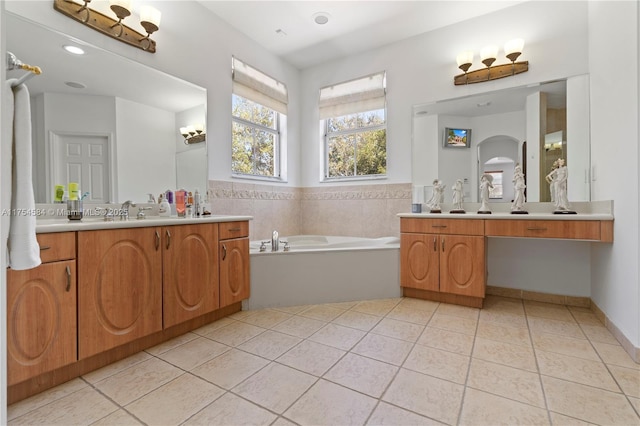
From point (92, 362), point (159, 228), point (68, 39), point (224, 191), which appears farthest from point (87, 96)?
point (92, 362)

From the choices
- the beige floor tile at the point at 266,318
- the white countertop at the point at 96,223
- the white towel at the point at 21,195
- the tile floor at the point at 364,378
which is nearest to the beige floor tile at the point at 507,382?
the tile floor at the point at 364,378

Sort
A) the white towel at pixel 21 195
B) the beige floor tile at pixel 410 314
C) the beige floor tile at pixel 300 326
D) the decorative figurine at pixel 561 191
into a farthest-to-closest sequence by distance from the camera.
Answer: the decorative figurine at pixel 561 191, the beige floor tile at pixel 410 314, the beige floor tile at pixel 300 326, the white towel at pixel 21 195

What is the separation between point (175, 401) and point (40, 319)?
732 mm

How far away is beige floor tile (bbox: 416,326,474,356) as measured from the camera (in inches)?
72.1

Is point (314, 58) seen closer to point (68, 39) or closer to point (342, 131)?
point (342, 131)

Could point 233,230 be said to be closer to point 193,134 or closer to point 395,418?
point 193,134

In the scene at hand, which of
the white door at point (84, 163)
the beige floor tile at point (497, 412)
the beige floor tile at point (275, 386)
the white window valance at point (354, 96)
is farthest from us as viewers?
the white window valance at point (354, 96)

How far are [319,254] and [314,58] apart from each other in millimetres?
2610

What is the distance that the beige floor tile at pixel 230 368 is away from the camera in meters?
1.51

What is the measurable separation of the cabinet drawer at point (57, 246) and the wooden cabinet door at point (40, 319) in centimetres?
3

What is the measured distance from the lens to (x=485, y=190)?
2816 millimetres

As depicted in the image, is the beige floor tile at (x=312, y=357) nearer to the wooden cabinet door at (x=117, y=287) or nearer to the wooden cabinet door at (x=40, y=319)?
the wooden cabinet door at (x=117, y=287)

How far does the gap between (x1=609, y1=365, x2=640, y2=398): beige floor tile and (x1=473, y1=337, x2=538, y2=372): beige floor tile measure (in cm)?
34

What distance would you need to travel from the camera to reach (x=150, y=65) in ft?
7.98
